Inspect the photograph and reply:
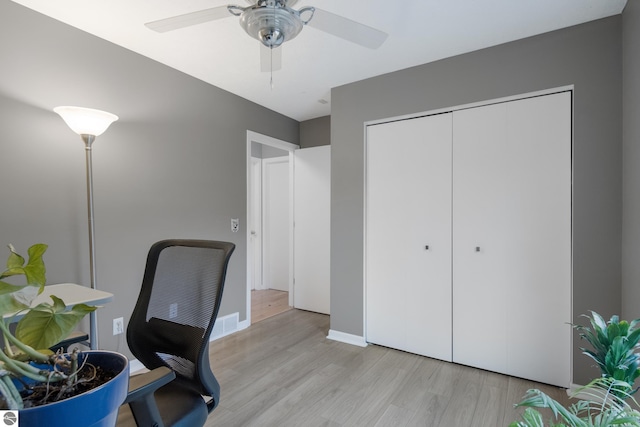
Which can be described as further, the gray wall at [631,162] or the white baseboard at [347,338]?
the white baseboard at [347,338]

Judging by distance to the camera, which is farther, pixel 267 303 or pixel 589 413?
pixel 267 303

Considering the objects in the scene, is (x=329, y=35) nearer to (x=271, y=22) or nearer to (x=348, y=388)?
(x=271, y=22)

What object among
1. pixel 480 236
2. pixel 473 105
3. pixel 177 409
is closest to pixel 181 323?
pixel 177 409

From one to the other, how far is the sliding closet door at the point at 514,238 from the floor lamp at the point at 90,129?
252 cm

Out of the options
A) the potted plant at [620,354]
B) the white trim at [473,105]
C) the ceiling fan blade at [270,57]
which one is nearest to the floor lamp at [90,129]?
the ceiling fan blade at [270,57]

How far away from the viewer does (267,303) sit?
431cm

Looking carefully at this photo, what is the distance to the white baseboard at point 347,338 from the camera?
2.97 meters

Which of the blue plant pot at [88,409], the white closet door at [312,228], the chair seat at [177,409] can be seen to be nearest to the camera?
the blue plant pot at [88,409]

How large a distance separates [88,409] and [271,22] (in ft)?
4.66

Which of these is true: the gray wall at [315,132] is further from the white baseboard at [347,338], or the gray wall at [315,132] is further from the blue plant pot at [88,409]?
the blue plant pot at [88,409]

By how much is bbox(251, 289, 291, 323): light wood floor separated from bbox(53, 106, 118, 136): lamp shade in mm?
2528

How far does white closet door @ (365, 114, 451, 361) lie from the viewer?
2602mm

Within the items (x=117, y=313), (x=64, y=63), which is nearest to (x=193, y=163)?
(x=64, y=63)

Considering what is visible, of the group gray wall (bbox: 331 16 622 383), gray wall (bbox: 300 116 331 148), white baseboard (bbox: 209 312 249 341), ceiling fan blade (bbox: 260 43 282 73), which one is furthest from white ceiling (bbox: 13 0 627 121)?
white baseboard (bbox: 209 312 249 341)
